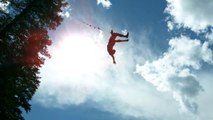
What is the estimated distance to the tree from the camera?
2833 centimetres

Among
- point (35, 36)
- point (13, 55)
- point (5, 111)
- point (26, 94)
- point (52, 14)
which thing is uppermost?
point (52, 14)

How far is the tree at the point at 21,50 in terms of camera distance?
28328mm

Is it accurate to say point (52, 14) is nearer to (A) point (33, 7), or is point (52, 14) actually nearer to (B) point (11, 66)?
(A) point (33, 7)

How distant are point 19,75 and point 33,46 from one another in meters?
2.86

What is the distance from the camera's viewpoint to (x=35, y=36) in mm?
30828

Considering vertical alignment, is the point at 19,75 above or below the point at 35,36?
below

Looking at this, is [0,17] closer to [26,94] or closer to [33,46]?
[33,46]

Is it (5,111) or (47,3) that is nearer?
(5,111)

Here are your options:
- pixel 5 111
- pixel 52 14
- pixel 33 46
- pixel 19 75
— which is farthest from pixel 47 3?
pixel 5 111

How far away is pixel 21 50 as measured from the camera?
98.3 ft

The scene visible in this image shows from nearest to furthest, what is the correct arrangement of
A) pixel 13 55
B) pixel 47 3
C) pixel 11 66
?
pixel 11 66 < pixel 13 55 < pixel 47 3

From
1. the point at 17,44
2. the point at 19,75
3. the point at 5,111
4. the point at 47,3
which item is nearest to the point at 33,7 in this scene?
the point at 47,3

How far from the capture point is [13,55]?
2952 centimetres

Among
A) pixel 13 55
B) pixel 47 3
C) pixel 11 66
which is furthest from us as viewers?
pixel 47 3
